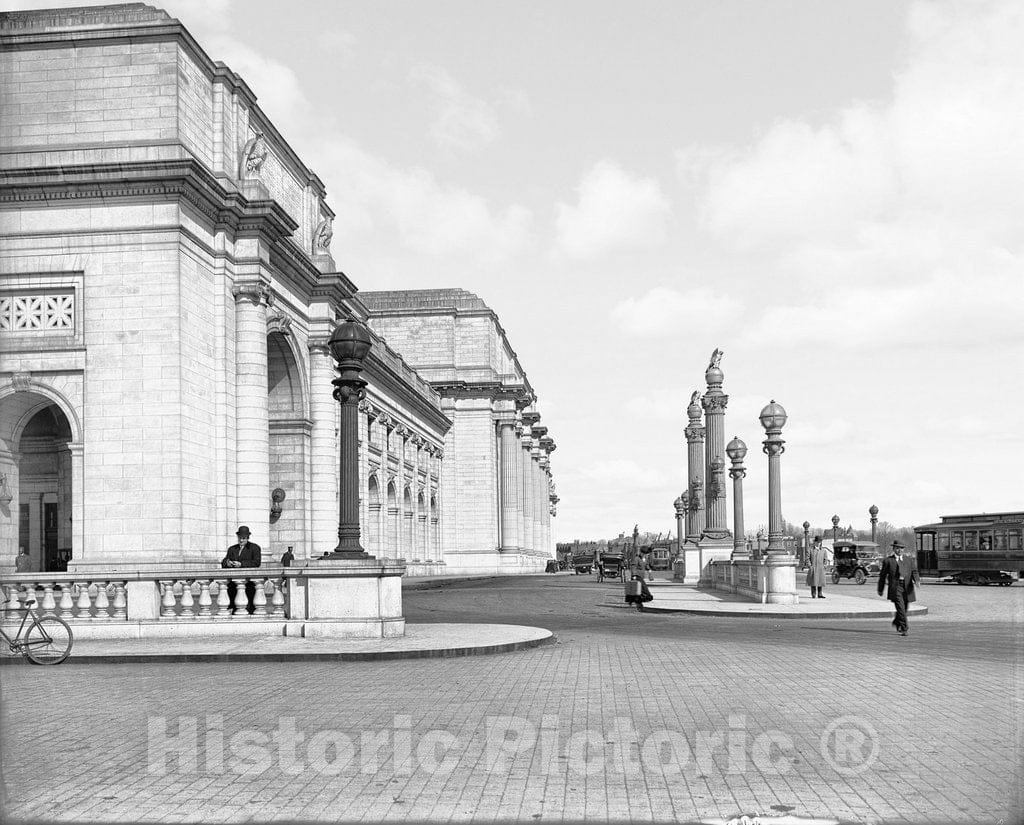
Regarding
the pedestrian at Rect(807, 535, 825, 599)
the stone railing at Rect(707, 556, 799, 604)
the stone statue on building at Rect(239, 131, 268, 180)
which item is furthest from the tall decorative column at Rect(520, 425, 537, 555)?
the stone statue on building at Rect(239, 131, 268, 180)

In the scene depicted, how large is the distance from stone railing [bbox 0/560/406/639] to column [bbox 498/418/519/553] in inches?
2651

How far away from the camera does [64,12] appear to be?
30188 mm

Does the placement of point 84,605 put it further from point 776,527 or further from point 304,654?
point 776,527

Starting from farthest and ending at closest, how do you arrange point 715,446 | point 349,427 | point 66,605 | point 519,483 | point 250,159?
point 519,483 < point 715,446 < point 250,159 < point 66,605 < point 349,427

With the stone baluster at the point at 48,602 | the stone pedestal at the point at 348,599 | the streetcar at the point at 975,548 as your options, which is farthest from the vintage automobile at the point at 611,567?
the stone baluster at the point at 48,602

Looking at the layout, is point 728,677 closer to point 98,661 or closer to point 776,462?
point 98,661

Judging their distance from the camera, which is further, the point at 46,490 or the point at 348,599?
the point at 46,490

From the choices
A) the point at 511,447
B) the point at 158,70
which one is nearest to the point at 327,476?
the point at 158,70

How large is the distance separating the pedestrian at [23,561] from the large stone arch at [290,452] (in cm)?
913

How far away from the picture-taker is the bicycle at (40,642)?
51.2 ft

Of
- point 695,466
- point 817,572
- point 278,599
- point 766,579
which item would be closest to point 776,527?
point 766,579

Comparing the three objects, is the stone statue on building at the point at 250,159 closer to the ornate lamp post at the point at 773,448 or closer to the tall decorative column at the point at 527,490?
the ornate lamp post at the point at 773,448

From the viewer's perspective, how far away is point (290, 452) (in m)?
39.9

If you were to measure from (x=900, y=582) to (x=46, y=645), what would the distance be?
14060 mm
